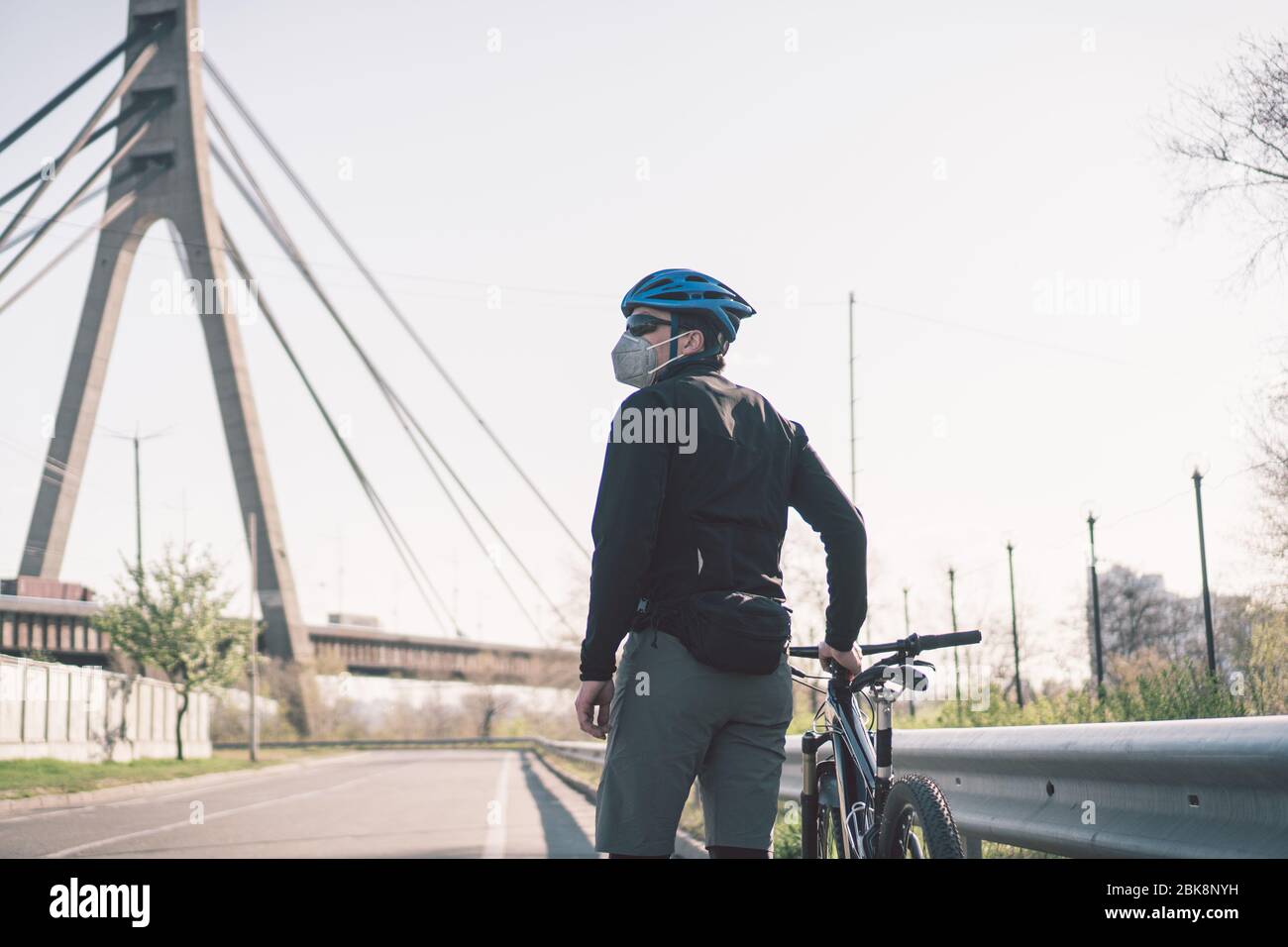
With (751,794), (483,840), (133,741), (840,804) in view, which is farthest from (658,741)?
(133,741)

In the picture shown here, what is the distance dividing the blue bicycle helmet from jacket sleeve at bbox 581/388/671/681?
44cm

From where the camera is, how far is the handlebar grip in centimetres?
347

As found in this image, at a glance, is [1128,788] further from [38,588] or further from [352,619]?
[352,619]

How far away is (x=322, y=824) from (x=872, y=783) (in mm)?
10551

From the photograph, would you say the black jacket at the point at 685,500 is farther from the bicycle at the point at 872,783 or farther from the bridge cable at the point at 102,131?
the bridge cable at the point at 102,131

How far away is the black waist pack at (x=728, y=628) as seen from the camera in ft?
10.0

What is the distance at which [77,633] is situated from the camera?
170ft

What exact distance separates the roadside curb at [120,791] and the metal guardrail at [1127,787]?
561 inches

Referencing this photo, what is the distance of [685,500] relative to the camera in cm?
320

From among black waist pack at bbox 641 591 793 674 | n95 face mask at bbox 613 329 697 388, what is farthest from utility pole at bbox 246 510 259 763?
black waist pack at bbox 641 591 793 674

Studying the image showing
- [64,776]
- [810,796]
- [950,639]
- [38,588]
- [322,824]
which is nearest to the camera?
[950,639]

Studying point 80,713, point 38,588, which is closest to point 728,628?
point 80,713

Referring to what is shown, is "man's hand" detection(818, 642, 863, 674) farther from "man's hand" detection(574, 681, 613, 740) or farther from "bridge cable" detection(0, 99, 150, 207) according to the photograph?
"bridge cable" detection(0, 99, 150, 207)
